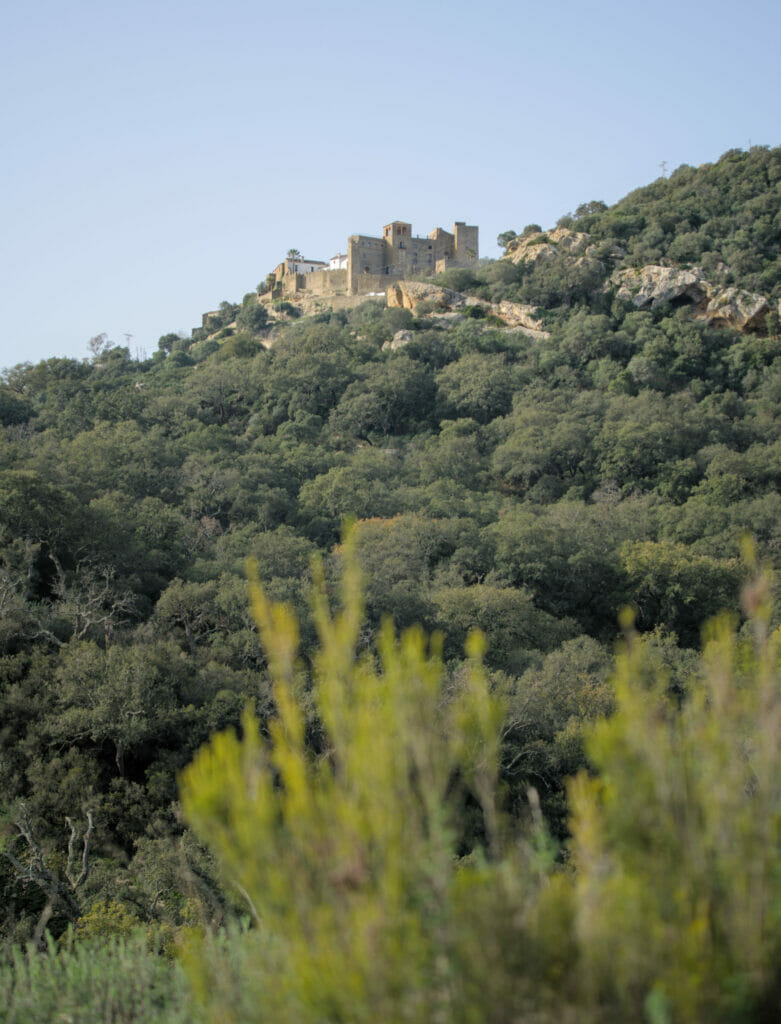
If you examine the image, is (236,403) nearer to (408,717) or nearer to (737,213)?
(737,213)

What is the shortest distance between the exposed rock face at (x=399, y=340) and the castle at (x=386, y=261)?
43.5ft

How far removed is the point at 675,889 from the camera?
3035 millimetres

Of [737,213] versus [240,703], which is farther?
[737,213]

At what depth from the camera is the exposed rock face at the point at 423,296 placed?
50688mm

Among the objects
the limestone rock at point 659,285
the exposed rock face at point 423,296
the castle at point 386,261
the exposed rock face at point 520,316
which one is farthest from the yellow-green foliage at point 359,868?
the castle at point 386,261

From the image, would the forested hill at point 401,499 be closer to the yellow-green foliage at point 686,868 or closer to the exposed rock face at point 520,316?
the exposed rock face at point 520,316

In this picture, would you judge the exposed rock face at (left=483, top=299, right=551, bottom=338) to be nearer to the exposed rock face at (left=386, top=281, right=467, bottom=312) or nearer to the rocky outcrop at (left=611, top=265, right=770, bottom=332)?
the exposed rock face at (left=386, top=281, right=467, bottom=312)

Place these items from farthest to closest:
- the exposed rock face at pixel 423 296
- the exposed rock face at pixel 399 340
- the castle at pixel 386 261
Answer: the castle at pixel 386 261
the exposed rock face at pixel 423 296
the exposed rock face at pixel 399 340

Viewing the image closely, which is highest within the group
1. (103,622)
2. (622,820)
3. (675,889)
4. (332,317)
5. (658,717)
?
(332,317)

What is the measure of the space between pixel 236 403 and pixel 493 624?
22.7 metres

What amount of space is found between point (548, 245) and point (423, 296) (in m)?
8.04

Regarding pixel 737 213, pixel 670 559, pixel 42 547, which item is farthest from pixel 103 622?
pixel 737 213

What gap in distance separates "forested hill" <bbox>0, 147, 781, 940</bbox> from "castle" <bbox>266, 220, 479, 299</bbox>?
5.16 m

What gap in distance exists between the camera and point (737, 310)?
142ft
